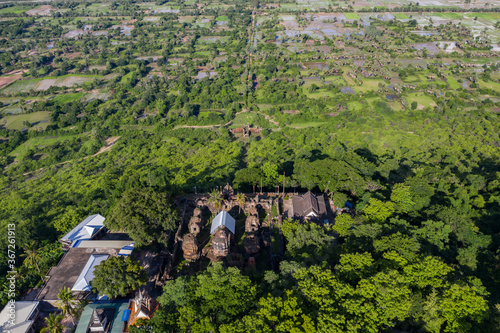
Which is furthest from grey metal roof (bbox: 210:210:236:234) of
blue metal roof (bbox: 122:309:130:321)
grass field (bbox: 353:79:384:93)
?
grass field (bbox: 353:79:384:93)

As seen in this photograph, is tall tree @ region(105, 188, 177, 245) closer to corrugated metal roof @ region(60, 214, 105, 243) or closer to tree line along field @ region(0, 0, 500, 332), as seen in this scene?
corrugated metal roof @ region(60, 214, 105, 243)

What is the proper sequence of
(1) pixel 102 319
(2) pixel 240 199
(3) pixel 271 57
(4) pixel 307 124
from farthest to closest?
1. (3) pixel 271 57
2. (4) pixel 307 124
3. (2) pixel 240 199
4. (1) pixel 102 319

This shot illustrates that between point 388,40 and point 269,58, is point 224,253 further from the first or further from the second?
point 388,40

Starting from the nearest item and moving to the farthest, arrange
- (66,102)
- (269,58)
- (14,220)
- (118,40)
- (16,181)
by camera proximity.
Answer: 1. (14,220)
2. (16,181)
3. (66,102)
4. (269,58)
5. (118,40)

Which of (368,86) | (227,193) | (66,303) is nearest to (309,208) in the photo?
(227,193)

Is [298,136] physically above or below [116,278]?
below

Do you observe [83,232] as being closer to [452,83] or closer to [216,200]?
[216,200]

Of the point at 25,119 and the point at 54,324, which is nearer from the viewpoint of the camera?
the point at 54,324

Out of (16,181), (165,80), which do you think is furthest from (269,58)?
(16,181)
